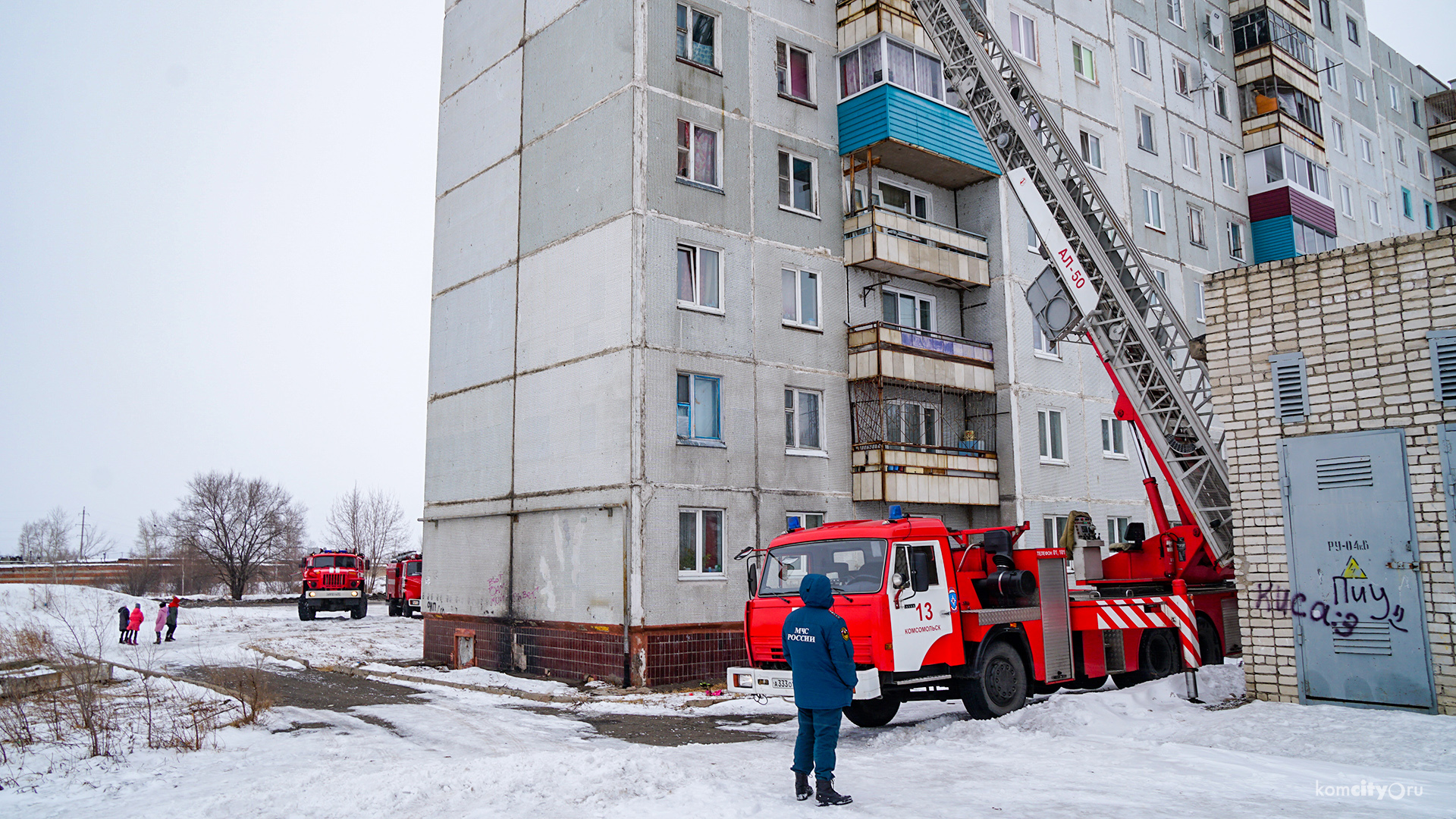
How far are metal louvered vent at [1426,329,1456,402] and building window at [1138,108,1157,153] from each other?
19996mm

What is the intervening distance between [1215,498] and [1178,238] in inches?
676

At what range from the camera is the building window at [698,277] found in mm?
18672

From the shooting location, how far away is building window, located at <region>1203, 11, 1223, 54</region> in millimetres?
32250

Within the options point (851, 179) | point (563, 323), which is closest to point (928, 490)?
point (851, 179)

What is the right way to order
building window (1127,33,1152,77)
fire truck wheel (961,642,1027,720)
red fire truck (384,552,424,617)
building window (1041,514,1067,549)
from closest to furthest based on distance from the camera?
fire truck wheel (961,642,1027,720), building window (1041,514,1067,549), building window (1127,33,1152,77), red fire truck (384,552,424,617)

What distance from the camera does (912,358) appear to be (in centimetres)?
2066

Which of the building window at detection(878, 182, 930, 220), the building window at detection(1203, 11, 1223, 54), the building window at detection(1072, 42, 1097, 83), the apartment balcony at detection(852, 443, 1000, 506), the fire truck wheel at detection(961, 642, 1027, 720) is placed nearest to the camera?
the fire truck wheel at detection(961, 642, 1027, 720)

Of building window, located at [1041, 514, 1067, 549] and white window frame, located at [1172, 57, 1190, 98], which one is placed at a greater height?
white window frame, located at [1172, 57, 1190, 98]

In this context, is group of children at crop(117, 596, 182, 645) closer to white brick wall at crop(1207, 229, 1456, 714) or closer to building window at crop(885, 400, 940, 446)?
building window at crop(885, 400, 940, 446)

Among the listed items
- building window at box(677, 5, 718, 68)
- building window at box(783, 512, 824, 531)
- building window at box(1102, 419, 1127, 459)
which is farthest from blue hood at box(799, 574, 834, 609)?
building window at box(1102, 419, 1127, 459)

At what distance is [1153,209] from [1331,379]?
19114 mm

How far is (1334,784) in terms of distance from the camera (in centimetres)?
753

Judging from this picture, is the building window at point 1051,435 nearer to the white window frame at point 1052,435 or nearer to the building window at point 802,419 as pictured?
the white window frame at point 1052,435

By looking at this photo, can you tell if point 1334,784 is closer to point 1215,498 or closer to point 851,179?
point 1215,498
